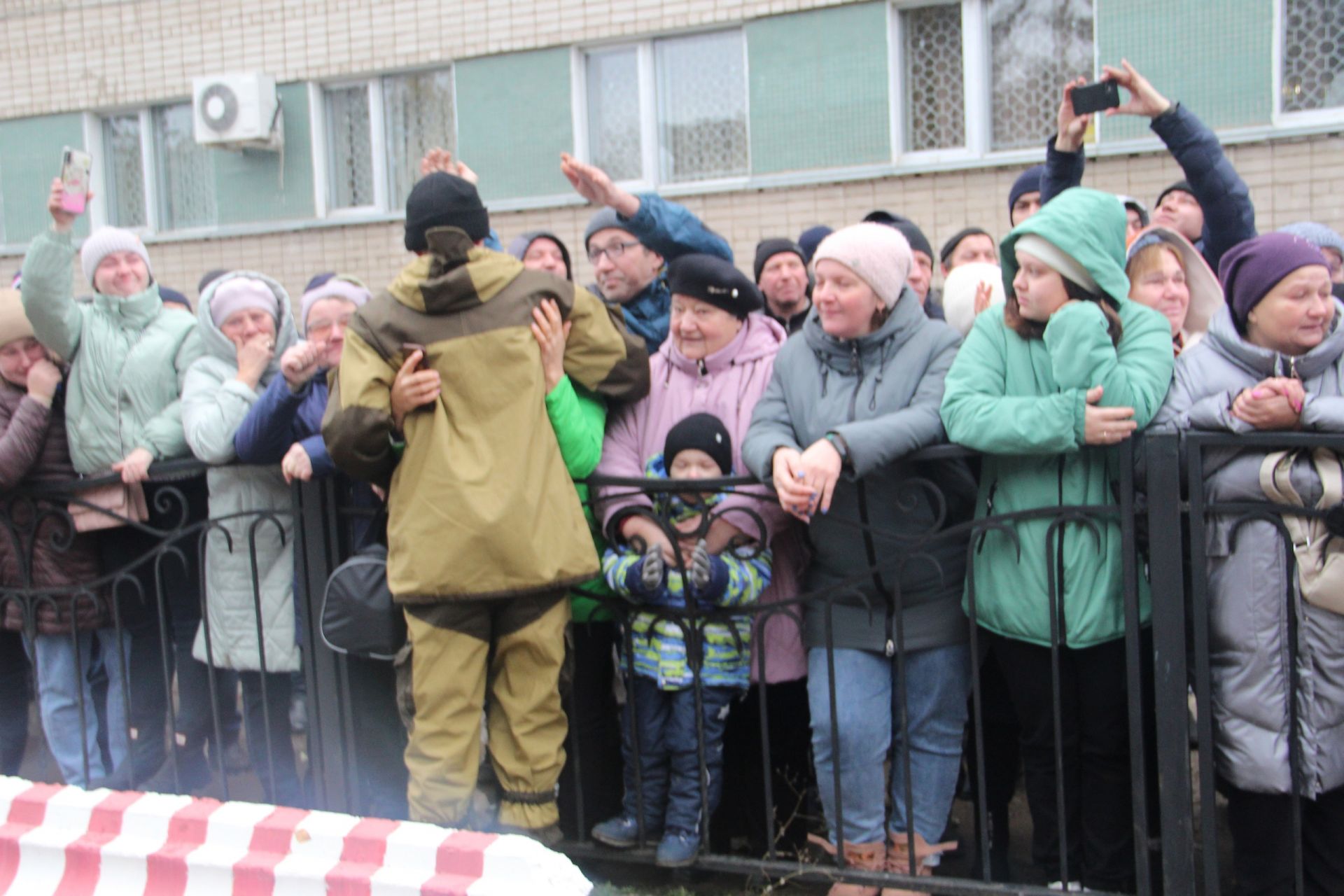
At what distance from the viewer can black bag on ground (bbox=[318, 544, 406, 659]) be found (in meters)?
3.28

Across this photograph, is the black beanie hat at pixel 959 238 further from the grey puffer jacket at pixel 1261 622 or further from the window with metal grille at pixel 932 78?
the window with metal grille at pixel 932 78

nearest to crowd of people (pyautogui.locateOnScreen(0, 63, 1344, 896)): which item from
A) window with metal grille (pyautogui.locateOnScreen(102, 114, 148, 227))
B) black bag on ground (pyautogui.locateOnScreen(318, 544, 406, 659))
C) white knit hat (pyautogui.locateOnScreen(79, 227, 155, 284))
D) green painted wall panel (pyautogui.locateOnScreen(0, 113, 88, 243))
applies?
black bag on ground (pyautogui.locateOnScreen(318, 544, 406, 659))

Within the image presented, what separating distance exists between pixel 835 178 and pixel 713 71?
1378 mm

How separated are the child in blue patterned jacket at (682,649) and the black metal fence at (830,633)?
3 cm

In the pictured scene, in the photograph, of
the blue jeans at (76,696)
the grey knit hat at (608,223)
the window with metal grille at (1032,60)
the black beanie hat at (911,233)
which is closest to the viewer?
the grey knit hat at (608,223)

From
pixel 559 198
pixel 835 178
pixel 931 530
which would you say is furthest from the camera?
pixel 559 198

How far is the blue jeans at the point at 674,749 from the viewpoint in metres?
3.35

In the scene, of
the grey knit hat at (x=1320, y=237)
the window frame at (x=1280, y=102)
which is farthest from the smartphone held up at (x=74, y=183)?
the window frame at (x=1280, y=102)

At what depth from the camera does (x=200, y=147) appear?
1052 cm

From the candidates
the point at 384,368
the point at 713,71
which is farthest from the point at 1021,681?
the point at 713,71

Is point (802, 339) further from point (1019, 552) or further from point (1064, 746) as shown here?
point (1064, 746)

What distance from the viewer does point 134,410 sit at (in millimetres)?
3988

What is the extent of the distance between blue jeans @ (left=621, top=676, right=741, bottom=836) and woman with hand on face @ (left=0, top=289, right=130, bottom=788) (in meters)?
1.75

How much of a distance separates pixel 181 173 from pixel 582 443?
8887mm
